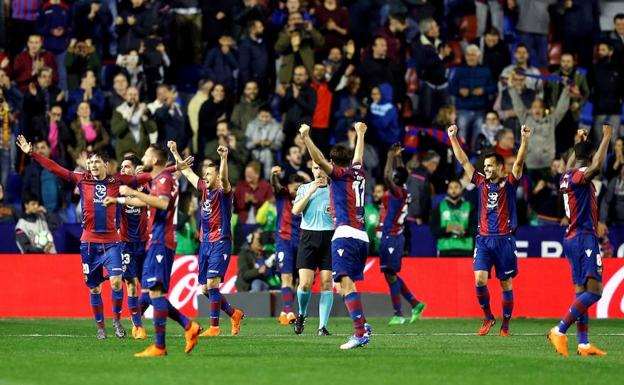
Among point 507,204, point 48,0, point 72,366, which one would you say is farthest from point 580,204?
point 48,0

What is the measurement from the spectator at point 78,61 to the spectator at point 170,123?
2.08 meters

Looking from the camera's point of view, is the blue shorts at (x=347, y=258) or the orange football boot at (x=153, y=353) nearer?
the orange football boot at (x=153, y=353)

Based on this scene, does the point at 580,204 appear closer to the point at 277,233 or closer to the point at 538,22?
the point at 277,233

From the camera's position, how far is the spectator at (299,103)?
28656mm

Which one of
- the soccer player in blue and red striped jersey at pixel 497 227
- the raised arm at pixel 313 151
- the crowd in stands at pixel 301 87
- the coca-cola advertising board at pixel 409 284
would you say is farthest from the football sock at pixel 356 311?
the crowd in stands at pixel 301 87

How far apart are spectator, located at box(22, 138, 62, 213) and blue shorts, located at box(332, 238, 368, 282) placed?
11816 mm

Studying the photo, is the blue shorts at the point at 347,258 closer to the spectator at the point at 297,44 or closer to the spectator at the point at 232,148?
the spectator at the point at 232,148

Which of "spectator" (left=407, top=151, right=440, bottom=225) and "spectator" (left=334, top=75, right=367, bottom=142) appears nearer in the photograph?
"spectator" (left=407, top=151, right=440, bottom=225)

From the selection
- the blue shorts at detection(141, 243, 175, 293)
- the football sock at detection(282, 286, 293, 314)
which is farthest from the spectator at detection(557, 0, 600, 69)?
the blue shorts at detection(141, 243, 175, 293)

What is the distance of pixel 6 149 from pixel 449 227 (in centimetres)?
909

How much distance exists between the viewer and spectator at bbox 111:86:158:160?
2809cm

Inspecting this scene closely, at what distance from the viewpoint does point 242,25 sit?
30.4 meters

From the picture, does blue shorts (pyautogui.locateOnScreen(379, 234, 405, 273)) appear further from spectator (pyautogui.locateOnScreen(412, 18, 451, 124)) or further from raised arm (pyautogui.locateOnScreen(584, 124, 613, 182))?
raised arm (pyautogui.locateOnScreen(584, 124, 613, 182))

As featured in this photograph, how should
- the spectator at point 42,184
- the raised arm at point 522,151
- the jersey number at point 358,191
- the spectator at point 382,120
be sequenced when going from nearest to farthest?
the jersey number at point 358,191 → the raised arm at point 522,151 → the spectator at point 42,184 → the spectator at point 382,120
